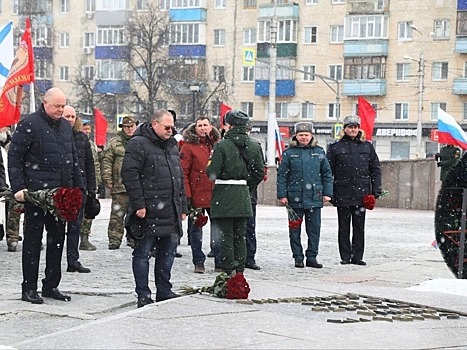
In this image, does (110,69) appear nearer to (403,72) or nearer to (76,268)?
(403,72)

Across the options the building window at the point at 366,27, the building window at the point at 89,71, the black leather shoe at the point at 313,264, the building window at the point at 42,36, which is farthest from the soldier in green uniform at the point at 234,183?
the building window at the point at 42,36

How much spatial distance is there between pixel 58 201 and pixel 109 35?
66044 mm

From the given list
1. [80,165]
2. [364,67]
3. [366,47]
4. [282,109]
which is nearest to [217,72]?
[282,109]

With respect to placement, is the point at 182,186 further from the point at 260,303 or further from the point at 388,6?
the point at 388,6

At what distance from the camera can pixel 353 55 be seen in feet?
223

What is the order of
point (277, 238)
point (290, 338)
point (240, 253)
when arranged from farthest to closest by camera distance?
point (277, 238) → point (240, 253) → point (290, 338)

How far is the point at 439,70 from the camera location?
2549 inches

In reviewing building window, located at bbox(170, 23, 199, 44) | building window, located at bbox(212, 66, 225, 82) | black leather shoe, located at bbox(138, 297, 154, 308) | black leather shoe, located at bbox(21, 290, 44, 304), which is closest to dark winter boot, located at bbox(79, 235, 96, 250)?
black leather shoe, located at bbox(21, 290, 44, 304)

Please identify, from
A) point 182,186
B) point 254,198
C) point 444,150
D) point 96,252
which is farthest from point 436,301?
point 444,150

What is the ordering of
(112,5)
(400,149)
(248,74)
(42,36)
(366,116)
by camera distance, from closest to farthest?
(366,116) < (400,149) < (248,74) < (112,5) < (42,36)

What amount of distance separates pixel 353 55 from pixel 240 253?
58198mm

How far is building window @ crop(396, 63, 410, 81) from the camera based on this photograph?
65938mm

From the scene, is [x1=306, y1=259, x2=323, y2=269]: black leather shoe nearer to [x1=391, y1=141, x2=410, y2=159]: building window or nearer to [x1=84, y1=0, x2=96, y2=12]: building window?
[x1=391, y1=141, x2=410, y2=159]: building window

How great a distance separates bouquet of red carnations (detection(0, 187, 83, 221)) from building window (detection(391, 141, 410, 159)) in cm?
5781
